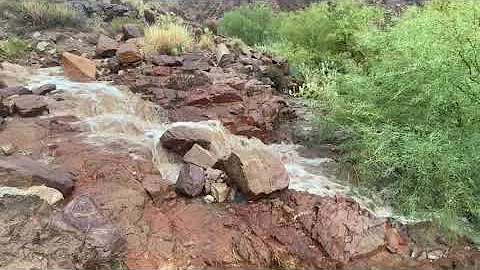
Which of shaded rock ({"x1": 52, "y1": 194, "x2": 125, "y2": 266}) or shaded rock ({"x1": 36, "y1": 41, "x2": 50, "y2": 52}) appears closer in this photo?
shaded rock ({"x1": 52, "y1": 194, "x2": 125, "y2": 266})

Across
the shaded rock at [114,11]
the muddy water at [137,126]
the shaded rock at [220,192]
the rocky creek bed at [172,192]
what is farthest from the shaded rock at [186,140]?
the shaded rock at [114,11]

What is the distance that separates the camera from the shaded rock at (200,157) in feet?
16.8

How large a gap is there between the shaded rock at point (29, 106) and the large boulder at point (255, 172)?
2490 millimetres

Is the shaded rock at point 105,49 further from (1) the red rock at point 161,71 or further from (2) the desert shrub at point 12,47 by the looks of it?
(2) the desert shrub at point 12,47

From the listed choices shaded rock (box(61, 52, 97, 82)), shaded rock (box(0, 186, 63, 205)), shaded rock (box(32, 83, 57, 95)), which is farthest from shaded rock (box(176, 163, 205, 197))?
shaded rock (box(61, 52, 97, 82))

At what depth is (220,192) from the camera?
482 centimetres

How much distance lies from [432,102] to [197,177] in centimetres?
266

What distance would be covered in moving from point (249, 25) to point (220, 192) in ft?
52.2

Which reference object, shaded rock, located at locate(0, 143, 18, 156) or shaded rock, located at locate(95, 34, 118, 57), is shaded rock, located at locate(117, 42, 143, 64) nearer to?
shaded rock, located at locate(95, 34, 118, 57)

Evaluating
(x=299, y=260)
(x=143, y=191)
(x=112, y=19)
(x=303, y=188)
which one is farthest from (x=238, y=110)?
(x=112, y=19)

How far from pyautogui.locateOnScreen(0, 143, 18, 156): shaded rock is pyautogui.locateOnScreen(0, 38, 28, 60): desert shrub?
387 centimetres

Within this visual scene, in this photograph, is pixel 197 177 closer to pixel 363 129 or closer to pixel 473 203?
pixel 363 129

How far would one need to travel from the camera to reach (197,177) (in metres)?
4.86

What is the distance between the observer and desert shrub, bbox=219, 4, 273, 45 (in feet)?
63.2
